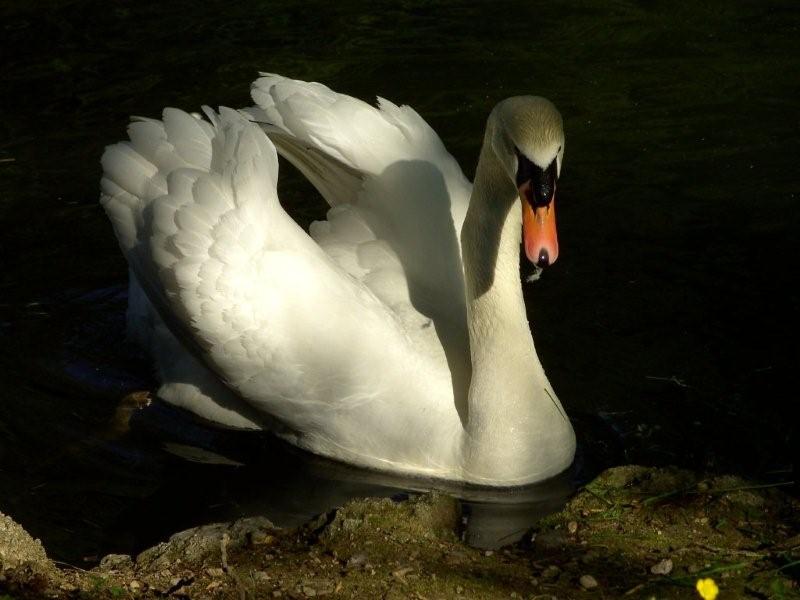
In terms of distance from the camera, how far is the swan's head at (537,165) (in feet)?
15.9

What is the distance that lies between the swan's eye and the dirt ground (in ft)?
3.92

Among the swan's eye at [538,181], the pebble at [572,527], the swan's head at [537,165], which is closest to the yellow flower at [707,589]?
the pebble at [572,527]

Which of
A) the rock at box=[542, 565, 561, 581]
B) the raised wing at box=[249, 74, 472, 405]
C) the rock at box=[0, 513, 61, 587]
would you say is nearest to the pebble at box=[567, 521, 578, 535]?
the rock at box=[542, 565, 561, 581]

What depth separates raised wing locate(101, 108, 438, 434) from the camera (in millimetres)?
5590

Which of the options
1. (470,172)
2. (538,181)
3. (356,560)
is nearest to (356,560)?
(356,560)

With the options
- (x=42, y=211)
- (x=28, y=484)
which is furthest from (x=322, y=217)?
(x=28, y=484)

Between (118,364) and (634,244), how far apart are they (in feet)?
10.3

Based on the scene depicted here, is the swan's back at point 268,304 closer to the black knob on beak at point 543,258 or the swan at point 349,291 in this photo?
the swan at point 349,291

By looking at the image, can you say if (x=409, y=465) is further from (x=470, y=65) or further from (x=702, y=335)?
(x=470, y=65)

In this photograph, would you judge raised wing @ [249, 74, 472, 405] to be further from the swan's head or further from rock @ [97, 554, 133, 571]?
rock @ [97, 554, 133, 571]

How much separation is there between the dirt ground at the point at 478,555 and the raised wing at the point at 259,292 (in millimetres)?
815

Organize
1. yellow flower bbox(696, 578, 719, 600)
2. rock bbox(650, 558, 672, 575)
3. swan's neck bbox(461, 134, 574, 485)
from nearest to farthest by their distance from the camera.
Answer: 1. yellow flower bbox(696, 578, 719, 600)
2. rock bbox(650, 558, 672, 575)
3. swan's neck bbox(461, 134, 574, 485)

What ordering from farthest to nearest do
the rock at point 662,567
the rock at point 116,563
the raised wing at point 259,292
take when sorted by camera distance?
the raised wing at point 259,292
the rock at point 116,563
the rock at point 662,567

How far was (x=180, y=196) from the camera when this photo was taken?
571 cm
